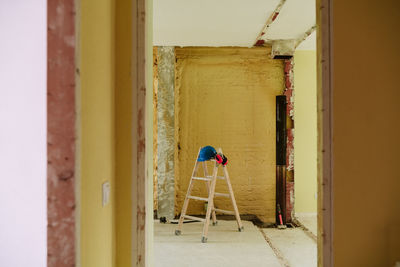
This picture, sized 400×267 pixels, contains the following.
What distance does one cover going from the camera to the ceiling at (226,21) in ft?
11.3

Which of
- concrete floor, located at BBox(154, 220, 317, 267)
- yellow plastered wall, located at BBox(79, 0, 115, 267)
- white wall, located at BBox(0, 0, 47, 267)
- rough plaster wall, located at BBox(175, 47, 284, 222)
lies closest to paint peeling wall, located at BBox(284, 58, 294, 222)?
rough plaster wall, located at BBox(175, 47, 284, 222)

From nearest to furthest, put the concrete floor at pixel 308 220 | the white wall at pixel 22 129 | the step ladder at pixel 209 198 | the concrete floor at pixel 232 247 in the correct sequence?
the white wall at pixel 22 129 < the concrete floor at pixel 232 247 < the step ladder at pixel 209 198 < the concrete floor at pixel 308 220

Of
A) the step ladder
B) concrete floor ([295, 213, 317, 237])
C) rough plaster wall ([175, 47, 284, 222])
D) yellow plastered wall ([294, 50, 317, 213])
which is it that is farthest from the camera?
yellow plastered wall ([294, 50, 317, 213])

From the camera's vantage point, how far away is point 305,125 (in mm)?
5215

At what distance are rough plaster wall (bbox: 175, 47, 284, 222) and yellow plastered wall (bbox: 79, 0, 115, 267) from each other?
3.44 m

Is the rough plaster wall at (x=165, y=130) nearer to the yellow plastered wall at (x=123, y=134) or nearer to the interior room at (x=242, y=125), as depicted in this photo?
the interior room at (x=242, y=125)

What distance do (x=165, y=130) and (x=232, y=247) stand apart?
2032 millimetres

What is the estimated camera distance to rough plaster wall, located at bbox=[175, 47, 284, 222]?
16.7ft

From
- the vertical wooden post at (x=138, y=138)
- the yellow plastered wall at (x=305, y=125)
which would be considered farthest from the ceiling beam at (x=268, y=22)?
the vertical wooden post at (x=138, y=138)

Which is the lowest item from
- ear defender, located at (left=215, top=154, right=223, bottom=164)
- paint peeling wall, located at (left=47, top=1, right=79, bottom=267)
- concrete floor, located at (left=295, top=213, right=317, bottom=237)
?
concrete floor, located at (left=295, top=213, right=317, bottom=237)

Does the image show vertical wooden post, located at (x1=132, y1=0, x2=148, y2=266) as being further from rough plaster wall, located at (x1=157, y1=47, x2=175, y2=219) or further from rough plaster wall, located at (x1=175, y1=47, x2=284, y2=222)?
rough plaster wall, located at (x1=175, y1=47, x2=284, y2=222)

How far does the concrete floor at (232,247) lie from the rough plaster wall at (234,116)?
620 millimetres

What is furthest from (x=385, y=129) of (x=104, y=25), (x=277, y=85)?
(x=277, y=85)

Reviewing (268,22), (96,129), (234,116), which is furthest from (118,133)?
(234,116)
